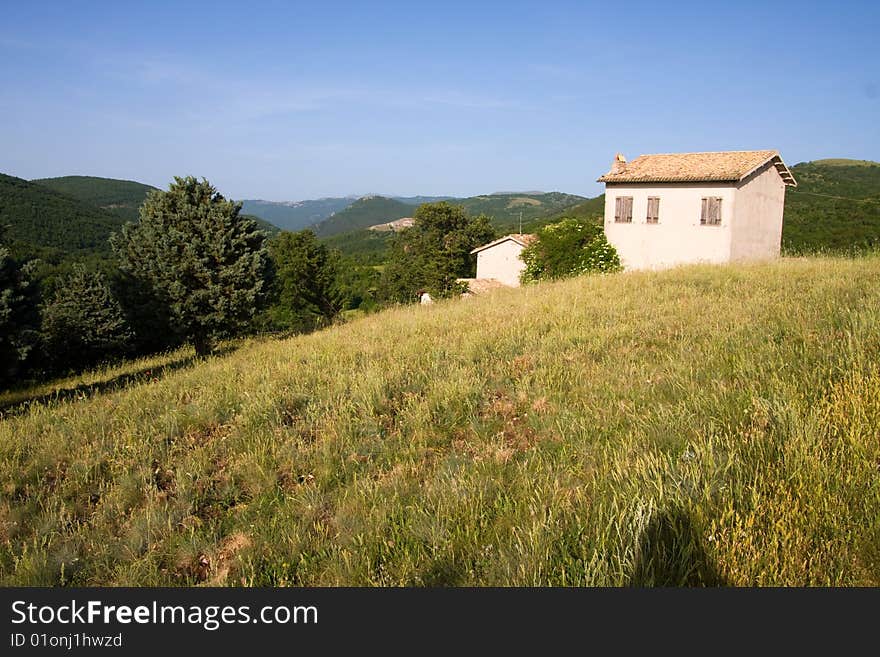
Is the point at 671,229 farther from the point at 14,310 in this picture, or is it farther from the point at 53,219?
the point at 53,219

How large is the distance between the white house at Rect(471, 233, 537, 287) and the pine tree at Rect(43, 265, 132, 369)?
2753 cm

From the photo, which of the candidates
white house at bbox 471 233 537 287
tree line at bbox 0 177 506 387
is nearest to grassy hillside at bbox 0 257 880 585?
tree line at bbox 0 177 506 387

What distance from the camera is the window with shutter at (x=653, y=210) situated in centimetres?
2396

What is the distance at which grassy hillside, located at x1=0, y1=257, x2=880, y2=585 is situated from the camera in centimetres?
238

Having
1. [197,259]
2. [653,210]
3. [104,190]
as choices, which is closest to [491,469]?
[197,259]

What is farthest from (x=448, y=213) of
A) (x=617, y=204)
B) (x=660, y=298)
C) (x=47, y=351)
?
(x=660, y=298)

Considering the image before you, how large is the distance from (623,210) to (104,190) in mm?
205621

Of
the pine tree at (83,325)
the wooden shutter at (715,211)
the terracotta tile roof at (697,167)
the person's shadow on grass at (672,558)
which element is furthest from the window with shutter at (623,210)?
the pine tree at (83,325)

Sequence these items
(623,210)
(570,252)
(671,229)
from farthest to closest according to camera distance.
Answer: (570,252) < (623,210) < (671,229)

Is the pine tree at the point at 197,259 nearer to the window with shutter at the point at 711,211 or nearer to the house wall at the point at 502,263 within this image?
the window with shutter at the point at 711,211

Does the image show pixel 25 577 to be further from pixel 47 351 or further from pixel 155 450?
pixel 47 351

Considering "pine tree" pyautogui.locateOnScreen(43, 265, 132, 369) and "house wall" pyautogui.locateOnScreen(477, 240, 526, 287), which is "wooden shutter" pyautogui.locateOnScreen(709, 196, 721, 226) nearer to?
"house wall" pyautogui.locateOnScreen(477, 240, 526, 287)

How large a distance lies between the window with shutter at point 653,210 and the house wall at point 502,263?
625 inches

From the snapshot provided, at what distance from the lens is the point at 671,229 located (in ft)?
77.5
